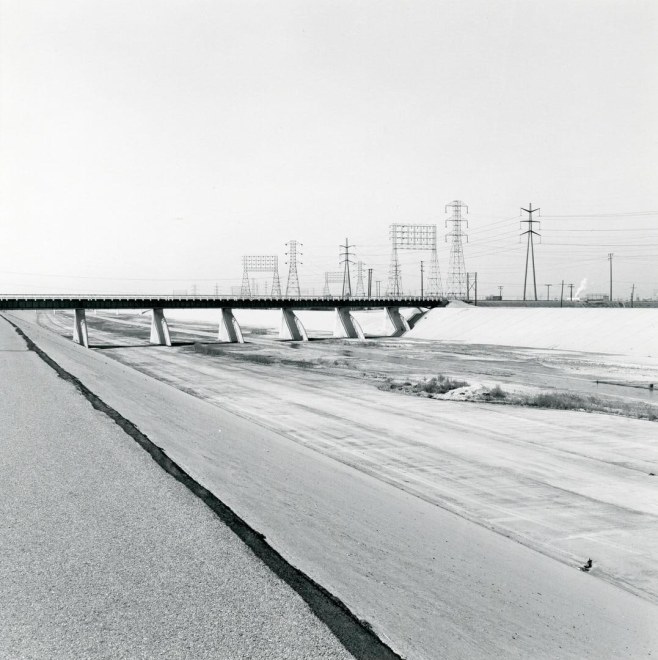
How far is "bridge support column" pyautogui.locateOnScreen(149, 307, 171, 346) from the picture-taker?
7456cm

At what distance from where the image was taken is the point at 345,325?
86812 millimetres

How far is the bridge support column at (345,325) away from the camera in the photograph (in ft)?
283

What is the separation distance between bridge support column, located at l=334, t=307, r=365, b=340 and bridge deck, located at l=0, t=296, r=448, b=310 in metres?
1.05

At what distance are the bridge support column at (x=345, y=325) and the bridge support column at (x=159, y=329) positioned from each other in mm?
22687

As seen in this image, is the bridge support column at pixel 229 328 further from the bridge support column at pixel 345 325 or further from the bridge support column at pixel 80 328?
the bridge support column at pixel 80 328

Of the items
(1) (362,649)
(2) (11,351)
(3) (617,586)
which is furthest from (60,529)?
(2) (11,351)

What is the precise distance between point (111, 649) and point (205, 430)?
1354 centimetres

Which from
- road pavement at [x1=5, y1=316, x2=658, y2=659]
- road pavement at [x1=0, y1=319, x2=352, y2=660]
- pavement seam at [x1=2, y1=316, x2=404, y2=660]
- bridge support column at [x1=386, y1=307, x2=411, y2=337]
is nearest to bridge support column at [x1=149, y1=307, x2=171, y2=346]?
bridge support column at [x1=386, y1=307, x2=411, y2=337]

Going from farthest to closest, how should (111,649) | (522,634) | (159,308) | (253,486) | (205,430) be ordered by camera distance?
(159,308) < (205,430) < (253,486) < (522,634) < (111,649)

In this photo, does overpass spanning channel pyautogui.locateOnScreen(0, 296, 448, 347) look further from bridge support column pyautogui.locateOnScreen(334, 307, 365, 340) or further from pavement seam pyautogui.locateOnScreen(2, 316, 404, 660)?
pavement seam pyautogui.locateOnScreen(2, 316, 404, 660)

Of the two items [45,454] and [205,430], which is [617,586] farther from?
[205,430]

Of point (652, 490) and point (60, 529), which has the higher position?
point (60, 529)

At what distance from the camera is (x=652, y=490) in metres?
13.9

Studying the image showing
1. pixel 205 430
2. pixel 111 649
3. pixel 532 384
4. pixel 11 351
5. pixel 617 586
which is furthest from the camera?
pixel 11 351
